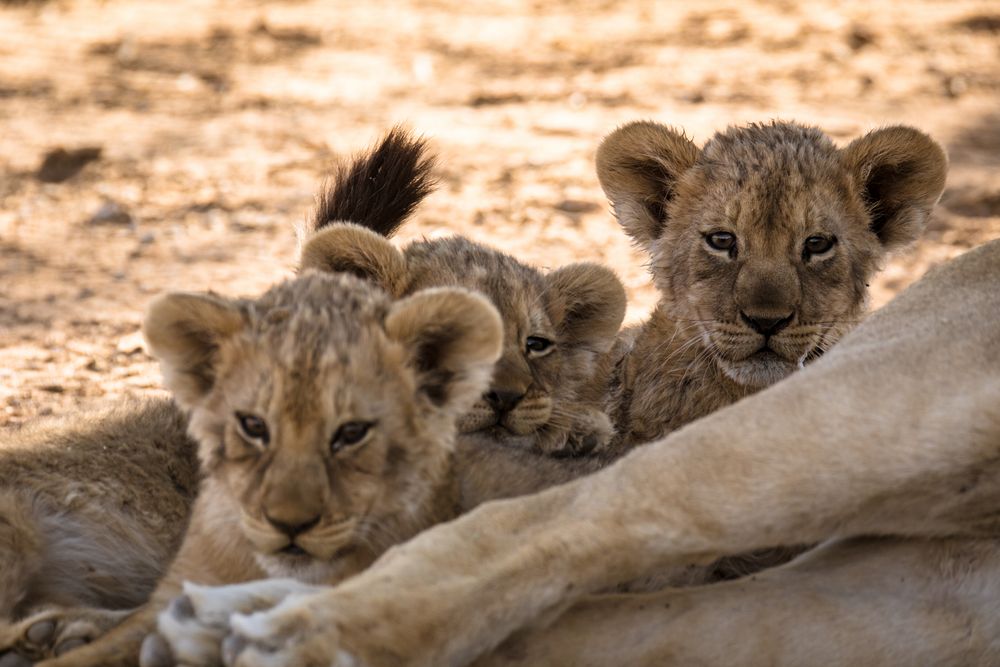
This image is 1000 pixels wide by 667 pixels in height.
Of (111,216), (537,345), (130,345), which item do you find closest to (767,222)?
(537,345)

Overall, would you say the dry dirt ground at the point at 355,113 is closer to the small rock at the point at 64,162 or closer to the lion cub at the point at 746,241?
the small rock at the point at 64,162

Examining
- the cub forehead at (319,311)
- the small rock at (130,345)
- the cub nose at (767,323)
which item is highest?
the cub forehead at (319,311)

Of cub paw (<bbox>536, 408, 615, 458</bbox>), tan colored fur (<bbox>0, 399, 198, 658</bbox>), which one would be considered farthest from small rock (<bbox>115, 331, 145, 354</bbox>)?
cub paw (<bbox>536, 408, 615, 458</bbox>)

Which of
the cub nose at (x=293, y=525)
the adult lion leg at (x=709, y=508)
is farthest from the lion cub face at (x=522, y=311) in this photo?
the cub nose at (x=293, y=525)

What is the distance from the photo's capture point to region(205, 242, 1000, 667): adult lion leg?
2291 mm

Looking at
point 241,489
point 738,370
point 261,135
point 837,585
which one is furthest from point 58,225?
point 837,585

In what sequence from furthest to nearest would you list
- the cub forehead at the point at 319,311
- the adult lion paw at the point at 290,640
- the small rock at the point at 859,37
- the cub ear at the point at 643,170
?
1. the small rock at the point at 859,37
2. the cub ear at the point at 643,170
3. the cub forehead at the point at 319,311
4. the adult lion paw at the point at 290,640

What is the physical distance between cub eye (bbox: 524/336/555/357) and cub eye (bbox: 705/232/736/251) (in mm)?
523

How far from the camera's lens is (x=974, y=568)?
273cm

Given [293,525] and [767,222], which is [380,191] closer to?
[767,222]

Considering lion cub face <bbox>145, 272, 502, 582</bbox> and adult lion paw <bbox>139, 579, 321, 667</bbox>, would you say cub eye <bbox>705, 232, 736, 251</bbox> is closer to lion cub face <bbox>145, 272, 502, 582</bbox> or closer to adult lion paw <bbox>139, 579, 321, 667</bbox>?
lion cub face <bbox>145, 272, 502, 582</bbox>

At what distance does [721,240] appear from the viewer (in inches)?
147

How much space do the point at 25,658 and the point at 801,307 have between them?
6.27 feet

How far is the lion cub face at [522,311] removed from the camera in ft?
10.6
